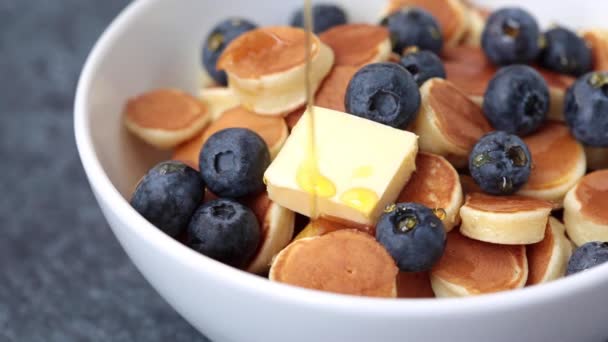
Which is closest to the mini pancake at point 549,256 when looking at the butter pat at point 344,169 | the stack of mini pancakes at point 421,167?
the stack of mini pancakes at point 421,167

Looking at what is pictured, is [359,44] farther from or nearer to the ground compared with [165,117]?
farther from the ground

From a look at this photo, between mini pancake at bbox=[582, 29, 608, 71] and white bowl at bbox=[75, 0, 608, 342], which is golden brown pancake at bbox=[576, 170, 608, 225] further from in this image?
mini pancake at bbox=[582, 29, 608, 71]

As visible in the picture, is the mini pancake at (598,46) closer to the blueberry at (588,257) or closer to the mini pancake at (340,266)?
the blueberry at (588,257)

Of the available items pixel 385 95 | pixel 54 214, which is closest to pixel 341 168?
pixel 385 95

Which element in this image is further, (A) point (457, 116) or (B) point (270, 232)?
(A) point (457, 116)

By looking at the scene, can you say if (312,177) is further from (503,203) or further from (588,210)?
(588,210)

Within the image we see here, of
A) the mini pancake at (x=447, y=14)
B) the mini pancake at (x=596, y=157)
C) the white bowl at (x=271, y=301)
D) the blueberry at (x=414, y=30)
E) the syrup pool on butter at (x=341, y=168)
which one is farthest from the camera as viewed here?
the mini pancake at (x=447, y=14)

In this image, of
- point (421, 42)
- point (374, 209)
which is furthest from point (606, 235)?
point (421, 42)
